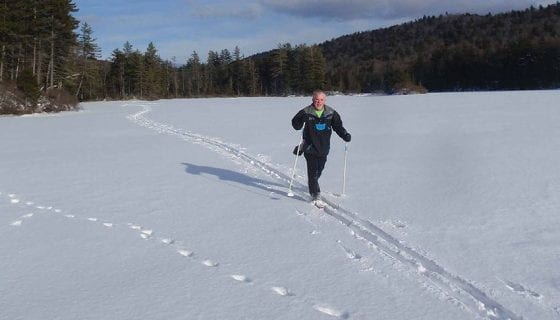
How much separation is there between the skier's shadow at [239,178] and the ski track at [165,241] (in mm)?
2653

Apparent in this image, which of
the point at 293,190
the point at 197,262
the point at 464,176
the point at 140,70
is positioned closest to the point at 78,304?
the point at 197,262

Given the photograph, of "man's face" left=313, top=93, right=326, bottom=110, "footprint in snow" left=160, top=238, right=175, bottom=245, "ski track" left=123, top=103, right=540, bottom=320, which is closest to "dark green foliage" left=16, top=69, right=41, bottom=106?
"ski track" left=123, top=103, right=540, bottom=320

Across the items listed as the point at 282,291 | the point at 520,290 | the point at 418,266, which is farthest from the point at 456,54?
the point at 282,291

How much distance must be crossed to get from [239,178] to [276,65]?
8752cm

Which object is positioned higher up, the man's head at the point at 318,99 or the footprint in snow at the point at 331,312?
the man's head at the point at 318,99

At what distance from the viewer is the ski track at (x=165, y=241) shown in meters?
4.61

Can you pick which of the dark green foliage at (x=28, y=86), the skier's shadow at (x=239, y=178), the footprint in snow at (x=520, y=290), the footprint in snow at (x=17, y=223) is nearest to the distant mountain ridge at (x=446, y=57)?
the dark green foliage at (x=28, y=86)

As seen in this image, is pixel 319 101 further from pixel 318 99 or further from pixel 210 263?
pixel 210 263

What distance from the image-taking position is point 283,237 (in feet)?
21.7

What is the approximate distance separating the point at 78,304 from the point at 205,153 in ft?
33.3

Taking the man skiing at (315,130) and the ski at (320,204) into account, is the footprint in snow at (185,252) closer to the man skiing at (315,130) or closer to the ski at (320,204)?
the ski at (320,204)

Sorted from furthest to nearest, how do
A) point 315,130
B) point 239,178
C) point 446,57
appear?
point 446,57
point 239,178
point 315,130

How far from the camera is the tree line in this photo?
42812mm

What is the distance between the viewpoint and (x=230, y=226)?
7227mm
